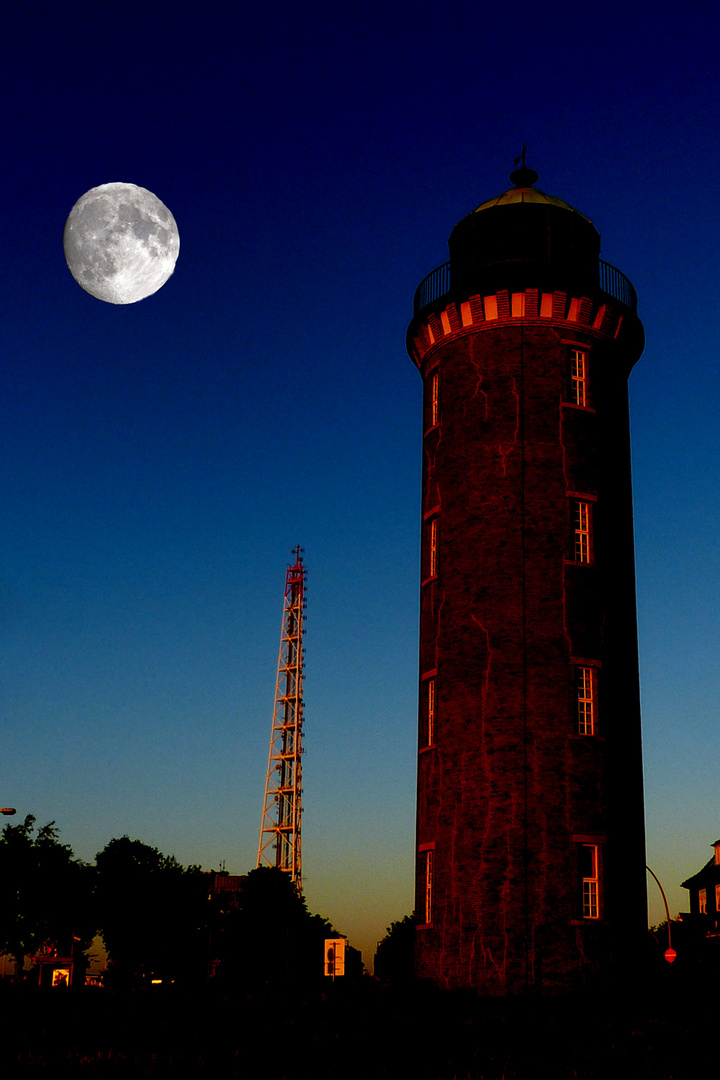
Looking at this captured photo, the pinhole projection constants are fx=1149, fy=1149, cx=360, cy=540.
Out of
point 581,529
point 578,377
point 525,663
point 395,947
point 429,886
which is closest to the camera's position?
point 525,663

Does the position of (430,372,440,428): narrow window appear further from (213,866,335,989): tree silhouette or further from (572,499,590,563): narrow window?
(213,866,335,989): tree silhouette

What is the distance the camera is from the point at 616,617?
35.4m

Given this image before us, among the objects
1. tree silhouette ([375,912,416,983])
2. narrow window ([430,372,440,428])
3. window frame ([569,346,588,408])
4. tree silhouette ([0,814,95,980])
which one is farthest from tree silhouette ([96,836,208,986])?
window frame ([569,346,588,408])

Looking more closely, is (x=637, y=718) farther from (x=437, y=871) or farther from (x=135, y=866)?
(x=135, y=866)

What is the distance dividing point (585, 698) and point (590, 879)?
16.9 ft

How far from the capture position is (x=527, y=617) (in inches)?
1352

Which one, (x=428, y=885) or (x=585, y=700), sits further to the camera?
(x=428, y=885)

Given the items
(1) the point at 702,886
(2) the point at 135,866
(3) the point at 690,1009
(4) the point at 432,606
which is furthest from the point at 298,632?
(3) the point at 690,1009

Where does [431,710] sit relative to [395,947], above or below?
above

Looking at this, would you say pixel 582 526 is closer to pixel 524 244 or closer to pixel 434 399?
pixel 434 399

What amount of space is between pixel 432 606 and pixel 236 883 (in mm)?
107594

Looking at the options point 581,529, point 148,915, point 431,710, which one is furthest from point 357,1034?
point 148,915

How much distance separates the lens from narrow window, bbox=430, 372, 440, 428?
127ft

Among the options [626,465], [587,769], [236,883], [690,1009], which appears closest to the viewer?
[690,1009]
